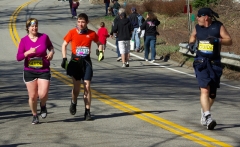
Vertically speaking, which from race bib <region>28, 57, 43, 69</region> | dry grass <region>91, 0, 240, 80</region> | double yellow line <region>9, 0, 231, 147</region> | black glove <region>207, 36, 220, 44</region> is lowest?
dry grass <region>91, 0, 240, 80</region>

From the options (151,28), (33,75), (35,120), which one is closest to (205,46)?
(33,75)

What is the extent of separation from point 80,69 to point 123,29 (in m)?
10.4

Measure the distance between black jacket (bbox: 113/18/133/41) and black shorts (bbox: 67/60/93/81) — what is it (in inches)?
402

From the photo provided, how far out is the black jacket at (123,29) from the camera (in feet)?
66.5

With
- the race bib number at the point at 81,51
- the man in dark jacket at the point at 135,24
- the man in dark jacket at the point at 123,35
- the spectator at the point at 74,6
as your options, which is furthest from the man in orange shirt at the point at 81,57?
the spectator at the point at 74,6

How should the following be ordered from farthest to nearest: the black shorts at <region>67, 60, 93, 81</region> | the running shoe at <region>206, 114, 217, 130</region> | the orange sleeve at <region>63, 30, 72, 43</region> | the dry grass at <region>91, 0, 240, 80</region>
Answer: the dry grass at <region>91, 0, 240, 80</region>, the orange sleeve at <region>63, 30, 72, 43</region>, the black shorts at <region>67, 60, 93, 81</region>, the running shoe at <region>206, 114, 217, 130</region>

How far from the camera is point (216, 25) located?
372 inches

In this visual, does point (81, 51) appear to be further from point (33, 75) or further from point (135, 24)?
point (135, 24)

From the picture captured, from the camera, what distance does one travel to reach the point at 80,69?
1003 cm

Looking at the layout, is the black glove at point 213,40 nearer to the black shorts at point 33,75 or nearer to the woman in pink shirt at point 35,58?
the woman in pink shirt at point 35,58

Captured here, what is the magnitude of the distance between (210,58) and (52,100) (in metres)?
4.61

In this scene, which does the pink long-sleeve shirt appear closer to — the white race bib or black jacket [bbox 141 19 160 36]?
the white race bib

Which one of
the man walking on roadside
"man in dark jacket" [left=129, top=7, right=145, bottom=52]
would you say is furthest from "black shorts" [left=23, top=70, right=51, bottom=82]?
"man in dark jacket" [left=129, top=7, right=145, bottom=52]

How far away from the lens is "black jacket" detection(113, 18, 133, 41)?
20.3 meters
